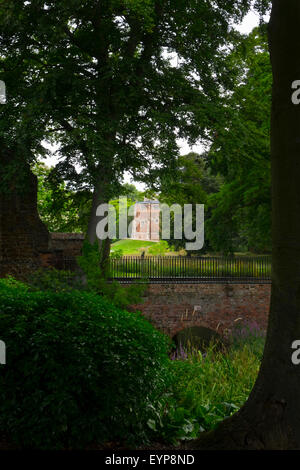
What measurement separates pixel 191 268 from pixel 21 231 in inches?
379

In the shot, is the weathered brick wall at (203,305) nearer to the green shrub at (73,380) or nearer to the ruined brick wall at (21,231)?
the ruined brick wall at (21,231)

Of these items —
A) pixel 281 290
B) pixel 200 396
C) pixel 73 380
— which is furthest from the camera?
pixel 200 396

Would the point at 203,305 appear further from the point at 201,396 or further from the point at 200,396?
the point at 201,396

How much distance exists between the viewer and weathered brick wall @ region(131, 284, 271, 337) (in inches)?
819

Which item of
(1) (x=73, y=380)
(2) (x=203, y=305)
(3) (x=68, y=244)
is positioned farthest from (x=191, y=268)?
(1) (x=73, y=380)

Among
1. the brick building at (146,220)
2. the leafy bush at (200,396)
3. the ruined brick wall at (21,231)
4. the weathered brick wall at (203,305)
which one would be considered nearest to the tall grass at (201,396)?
the leafy bush at (200,396)

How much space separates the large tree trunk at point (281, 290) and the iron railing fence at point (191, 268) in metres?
17.8

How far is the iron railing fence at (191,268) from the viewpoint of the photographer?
75.2 feet

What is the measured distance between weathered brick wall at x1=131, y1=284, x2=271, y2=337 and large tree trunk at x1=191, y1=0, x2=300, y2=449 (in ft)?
51.0

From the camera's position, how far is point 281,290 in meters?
4.78

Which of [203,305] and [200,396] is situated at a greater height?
[200,396]

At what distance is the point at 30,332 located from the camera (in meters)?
4.89

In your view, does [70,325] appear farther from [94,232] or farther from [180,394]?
[94,232]

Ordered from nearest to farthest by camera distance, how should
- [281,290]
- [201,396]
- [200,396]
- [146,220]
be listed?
[281,290], [201,396], [200,396], [146,220]
